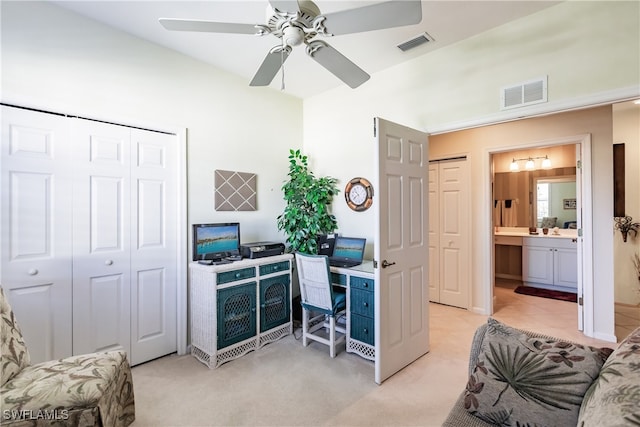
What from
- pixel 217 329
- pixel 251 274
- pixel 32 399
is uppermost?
pixel 251 274

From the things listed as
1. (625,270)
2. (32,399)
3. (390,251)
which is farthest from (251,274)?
(625,270)

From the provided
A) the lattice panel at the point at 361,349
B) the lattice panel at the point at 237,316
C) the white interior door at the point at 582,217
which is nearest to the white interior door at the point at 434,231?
the white interior door at the point at 582,217

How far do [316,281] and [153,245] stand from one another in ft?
5.05

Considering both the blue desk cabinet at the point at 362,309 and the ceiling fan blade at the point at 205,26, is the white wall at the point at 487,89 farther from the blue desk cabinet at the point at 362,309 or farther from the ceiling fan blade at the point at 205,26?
the ceiling fan blade at the point at 205,26

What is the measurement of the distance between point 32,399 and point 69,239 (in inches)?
50.4

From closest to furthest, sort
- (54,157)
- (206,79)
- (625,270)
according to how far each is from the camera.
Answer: (54,157) → (206,79) → (625,270)

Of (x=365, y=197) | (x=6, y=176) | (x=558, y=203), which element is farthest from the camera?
(x=558, y=203)

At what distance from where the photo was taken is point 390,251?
7.91 feet

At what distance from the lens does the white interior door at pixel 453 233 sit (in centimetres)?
402

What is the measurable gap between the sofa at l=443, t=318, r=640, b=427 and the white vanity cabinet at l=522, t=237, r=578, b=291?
4.46 m

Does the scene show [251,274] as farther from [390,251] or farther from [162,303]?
[390,251]

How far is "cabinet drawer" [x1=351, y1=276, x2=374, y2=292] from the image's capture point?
2.66m

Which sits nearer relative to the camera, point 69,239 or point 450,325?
point 69,239

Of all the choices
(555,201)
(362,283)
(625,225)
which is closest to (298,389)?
(362,283)
